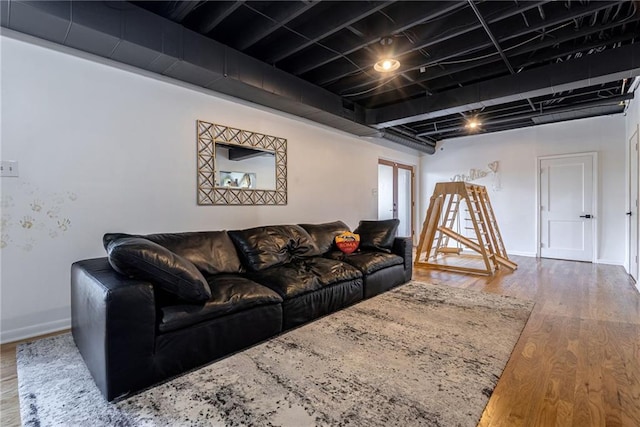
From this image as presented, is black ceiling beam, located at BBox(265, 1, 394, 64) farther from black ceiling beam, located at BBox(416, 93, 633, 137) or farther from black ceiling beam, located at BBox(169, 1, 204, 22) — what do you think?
black ceiling beam, located at BBox(416, 93, 633, 137)

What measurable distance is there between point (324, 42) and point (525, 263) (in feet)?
17.0

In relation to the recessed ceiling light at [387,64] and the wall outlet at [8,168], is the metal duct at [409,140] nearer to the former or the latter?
the recessed ceiling light at [387,64]

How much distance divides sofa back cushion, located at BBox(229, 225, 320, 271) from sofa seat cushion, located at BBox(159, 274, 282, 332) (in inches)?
16.1

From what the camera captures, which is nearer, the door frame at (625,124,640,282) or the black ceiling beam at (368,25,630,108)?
the black ceiling beam at (368,25,630,108)

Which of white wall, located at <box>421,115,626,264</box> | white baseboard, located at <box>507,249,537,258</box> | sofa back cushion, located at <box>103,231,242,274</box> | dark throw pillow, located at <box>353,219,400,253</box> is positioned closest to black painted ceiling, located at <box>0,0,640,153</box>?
white wall, located at <box>421,115,626,264</box>

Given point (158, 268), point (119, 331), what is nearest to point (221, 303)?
point (158, 268)

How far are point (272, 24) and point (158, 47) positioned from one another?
1046mm

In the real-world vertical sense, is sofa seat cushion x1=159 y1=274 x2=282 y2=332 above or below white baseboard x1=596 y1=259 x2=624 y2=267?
above

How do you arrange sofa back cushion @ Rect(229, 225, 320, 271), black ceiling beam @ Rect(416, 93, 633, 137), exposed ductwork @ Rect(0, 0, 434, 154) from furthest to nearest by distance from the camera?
black ceiling beam @ Rect(416, 93, 633, 137)
sofa back cushion @ Rect(229, 225, 320, 271)
exposed ductwork @ Rect(0, 0, 434, 154)

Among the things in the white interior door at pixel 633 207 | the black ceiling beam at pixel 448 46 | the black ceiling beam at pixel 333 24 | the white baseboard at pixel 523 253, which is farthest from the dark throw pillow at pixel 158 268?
the white baseboard at pixel 523 253

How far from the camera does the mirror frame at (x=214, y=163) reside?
11.6 ft

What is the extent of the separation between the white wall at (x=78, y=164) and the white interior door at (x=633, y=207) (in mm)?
5438

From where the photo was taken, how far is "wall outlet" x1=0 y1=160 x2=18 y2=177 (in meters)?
2.41

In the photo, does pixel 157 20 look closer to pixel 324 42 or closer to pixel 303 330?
pixel 324 42
